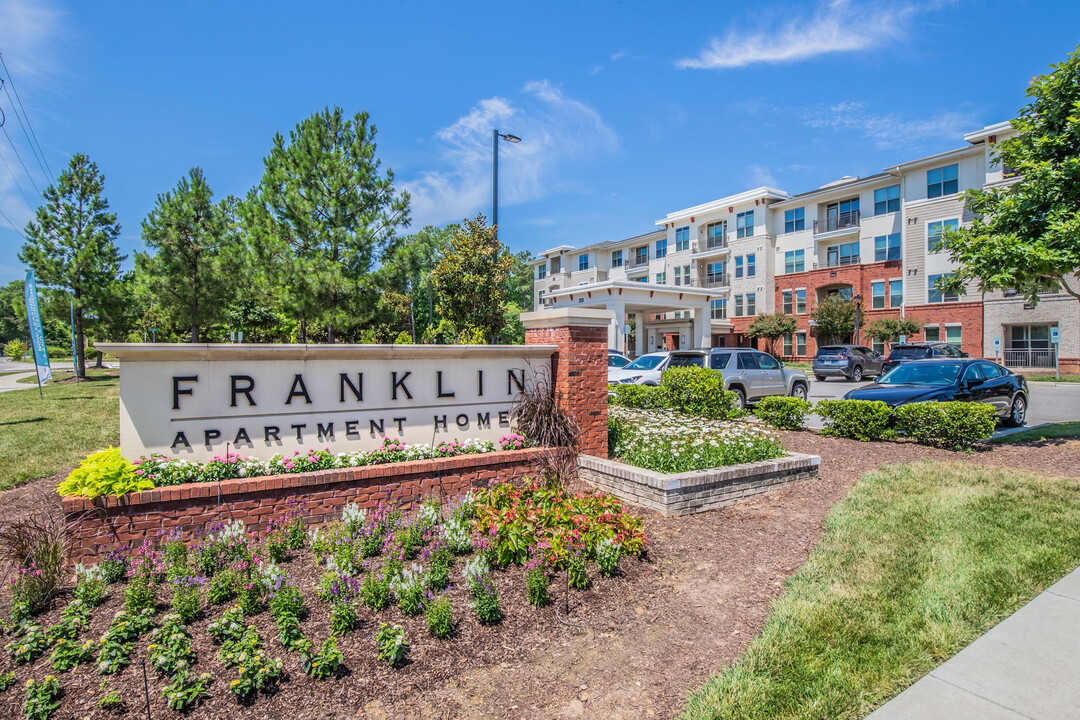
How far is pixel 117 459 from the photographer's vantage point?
496 centimetres

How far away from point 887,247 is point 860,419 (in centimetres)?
3511

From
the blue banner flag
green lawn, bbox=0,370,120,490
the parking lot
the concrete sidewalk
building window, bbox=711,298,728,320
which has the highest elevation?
building window, bbox=711,298,728,320

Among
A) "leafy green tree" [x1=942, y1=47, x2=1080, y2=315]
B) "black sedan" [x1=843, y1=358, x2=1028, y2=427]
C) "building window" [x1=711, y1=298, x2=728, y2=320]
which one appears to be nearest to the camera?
"leafy green tree" [x1=942, y1=47, x2=1080, y2=315]

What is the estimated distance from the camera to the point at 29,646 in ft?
10.8

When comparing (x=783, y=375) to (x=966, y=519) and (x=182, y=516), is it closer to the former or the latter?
(x=966, y=519)

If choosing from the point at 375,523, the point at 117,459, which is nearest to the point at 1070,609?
the point at 375,523

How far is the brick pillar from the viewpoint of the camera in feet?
24.1

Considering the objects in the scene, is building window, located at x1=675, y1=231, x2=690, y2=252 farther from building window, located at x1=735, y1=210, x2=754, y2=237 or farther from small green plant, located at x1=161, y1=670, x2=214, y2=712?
small green plant, located at x1=161, y1=670, x2=214, y2=712

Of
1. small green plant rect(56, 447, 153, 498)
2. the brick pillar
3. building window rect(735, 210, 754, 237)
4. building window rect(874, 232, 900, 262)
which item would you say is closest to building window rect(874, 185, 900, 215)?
building window rect(874, 232, 900, 262)

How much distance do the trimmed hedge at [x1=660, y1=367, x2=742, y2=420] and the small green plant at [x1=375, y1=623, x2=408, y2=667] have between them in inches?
346

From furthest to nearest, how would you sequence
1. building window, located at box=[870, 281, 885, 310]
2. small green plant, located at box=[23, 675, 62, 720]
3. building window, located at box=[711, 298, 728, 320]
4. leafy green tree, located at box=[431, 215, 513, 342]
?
1. building window, located at box=[711, 298, 728, 320]
2. building window, located at box=[870, 281, 885, 310]
3. leafy green tree, located at box=[431, 215, 513, 342]
4. small green plant, located at box=[23, 675, 62, 720]

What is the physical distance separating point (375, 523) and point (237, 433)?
175 centimetres

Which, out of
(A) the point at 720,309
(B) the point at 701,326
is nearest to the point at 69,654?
(B) the point at 701,326

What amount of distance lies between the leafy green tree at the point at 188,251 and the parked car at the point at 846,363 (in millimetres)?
27537
